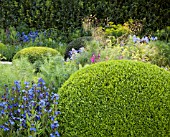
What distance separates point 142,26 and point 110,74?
825cm

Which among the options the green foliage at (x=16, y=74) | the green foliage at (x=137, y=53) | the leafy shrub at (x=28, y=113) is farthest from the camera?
the green foliage at (x=137, y=53)

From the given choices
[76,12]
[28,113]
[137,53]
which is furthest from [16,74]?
[76,12]

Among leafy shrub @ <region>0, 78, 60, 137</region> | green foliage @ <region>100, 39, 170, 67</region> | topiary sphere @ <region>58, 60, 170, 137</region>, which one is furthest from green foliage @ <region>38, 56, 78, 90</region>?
green foliage @ <region>100, 39, 170, 67</region>

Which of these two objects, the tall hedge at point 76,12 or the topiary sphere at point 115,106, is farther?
the tall hedge at point 76,12

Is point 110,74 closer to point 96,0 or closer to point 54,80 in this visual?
point 54,80

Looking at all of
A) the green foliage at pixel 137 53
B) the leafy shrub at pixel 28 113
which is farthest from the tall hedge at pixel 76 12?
the leafy shrub at pixel 28 113

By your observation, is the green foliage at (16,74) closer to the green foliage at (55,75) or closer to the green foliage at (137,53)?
the green foliage at (55,75)

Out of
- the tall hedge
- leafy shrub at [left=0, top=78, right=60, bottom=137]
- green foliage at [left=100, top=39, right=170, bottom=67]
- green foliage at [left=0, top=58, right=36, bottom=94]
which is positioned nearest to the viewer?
leafy shrub at [left=0, top=78, right=60, bottom=137]

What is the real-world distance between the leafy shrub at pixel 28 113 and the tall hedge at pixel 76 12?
845cm

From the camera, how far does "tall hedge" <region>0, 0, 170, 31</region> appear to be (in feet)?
39.0

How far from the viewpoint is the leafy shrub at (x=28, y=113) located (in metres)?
3.07

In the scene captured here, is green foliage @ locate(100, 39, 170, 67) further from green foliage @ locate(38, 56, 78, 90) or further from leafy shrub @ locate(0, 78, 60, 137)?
leafy shrub @ locate(0, 78, 60, 137)

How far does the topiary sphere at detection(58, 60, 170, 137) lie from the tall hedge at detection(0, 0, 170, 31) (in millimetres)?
8629

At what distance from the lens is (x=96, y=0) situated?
12133 mm
